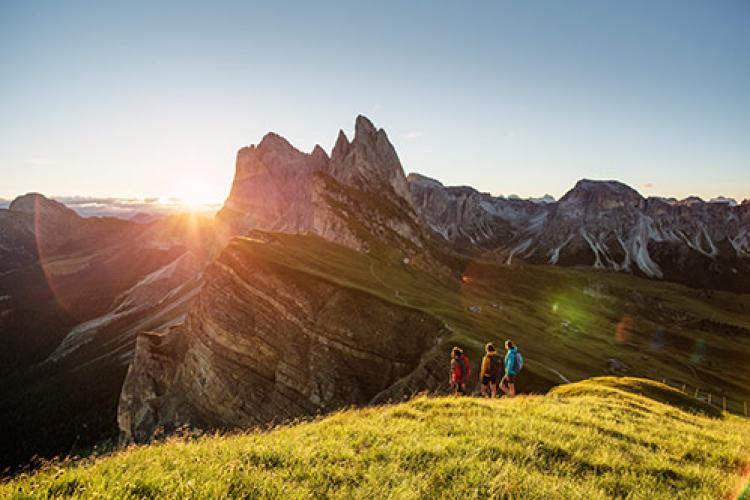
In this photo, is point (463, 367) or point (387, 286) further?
point (387, 286)

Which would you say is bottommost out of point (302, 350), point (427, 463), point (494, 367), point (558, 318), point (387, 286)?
point (558, 318)

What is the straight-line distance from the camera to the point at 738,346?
124 metres

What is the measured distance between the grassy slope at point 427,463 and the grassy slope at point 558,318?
31.8m

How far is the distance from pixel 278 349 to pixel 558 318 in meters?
89.8

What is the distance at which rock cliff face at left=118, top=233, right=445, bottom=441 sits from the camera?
2035 inches

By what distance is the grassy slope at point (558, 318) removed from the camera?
198ft

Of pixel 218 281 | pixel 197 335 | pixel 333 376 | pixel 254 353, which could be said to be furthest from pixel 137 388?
pixel 333 376

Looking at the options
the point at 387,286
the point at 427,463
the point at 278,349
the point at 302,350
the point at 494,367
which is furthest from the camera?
the point at 387,286

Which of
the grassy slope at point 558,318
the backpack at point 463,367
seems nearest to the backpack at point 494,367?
the backpack at point 463,367

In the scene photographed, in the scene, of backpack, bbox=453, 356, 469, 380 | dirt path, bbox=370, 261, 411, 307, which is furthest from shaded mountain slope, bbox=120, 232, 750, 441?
backpack, bbox=453, 356, 469, 380

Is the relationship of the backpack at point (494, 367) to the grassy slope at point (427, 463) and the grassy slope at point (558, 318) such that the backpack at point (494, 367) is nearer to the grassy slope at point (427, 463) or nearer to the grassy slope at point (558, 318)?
the grassy slope at point (427, 463)

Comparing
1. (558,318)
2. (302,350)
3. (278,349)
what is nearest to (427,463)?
(302,350)

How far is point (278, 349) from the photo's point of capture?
57.4 metres

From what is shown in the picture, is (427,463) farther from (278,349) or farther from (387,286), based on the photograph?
(387,286)
